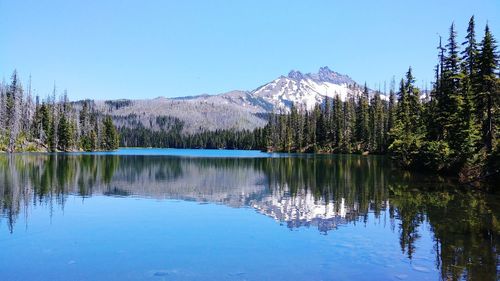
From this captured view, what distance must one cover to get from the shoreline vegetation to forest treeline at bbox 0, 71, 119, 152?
1.10 feet

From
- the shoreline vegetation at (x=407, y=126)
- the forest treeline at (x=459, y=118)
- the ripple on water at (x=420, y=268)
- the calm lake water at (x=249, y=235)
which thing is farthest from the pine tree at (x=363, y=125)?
the ripple on water at (x=420, y=268)

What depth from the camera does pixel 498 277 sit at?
13297 millimetres

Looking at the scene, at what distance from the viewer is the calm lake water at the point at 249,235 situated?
14311 mm

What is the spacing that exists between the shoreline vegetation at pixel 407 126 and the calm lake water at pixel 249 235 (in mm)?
11922

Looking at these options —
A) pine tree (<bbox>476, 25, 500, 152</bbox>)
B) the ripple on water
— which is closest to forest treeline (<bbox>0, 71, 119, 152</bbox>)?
pine tree (<bbox>476, 25, 500, 152</bbox>)

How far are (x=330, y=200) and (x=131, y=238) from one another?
16.5 meters

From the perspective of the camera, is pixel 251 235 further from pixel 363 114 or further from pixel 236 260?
pixel 363 114

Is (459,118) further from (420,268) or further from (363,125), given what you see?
(363,125)

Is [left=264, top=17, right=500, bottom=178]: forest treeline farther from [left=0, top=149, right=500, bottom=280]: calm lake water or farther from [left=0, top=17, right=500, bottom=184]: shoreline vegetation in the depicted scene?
[left=0, top=149, right=500, bottom=280]: calm lake water

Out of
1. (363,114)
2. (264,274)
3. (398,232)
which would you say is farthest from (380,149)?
(264,274)

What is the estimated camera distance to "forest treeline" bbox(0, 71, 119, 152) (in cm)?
12482

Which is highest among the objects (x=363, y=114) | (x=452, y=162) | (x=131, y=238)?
(x=363, y=114)

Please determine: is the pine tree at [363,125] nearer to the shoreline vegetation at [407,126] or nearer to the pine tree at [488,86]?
the shoreline vegetation at [407,126]

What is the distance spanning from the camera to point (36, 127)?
477 feet
